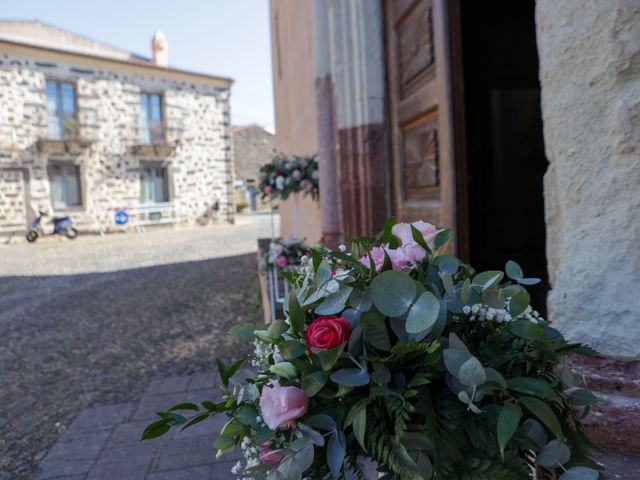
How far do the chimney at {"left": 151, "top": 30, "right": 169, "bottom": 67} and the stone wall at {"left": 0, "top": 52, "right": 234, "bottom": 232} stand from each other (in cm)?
244

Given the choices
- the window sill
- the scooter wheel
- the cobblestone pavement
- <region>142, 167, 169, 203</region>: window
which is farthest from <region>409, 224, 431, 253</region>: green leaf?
<region>142, 167, 169, 203</region>: window

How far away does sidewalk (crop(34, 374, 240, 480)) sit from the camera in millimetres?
2250

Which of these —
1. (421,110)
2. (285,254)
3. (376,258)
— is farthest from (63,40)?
(376,258)

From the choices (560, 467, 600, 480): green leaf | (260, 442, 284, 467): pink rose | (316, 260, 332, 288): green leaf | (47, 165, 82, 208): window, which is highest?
(47, 165, 82, 208): window

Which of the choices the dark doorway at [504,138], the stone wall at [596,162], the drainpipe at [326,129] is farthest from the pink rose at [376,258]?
the dark doorway at [504,138]

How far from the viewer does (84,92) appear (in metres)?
18.3

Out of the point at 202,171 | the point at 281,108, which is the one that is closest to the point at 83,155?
the point at 202,171

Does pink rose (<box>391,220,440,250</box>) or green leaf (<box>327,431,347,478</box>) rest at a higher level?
pink rose (<box>391,220,440,250</box>)

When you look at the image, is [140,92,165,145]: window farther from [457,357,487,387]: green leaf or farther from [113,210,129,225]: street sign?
[457,357,487,387]: green leaf

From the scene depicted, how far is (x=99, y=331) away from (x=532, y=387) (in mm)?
4910

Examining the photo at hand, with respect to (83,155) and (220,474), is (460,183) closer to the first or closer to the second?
(220,474)

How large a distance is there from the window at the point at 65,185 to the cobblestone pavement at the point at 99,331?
7987 millimetres

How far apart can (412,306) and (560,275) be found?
29.1 inches

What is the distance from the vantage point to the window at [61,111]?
1775cm
